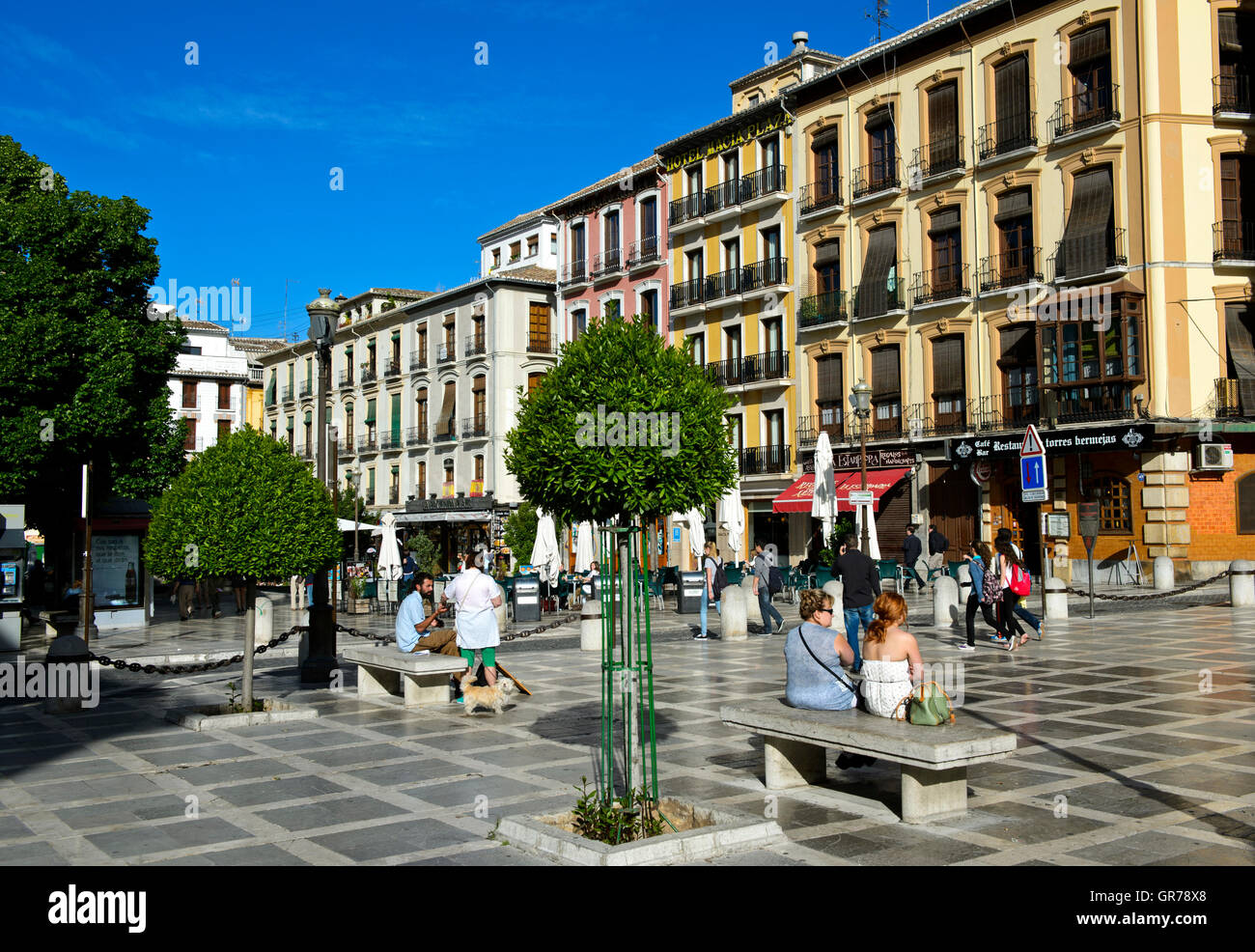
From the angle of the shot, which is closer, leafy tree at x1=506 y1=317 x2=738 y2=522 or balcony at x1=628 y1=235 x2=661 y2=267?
leafy tree at x1=506 y1=317 x2=738 y2=522

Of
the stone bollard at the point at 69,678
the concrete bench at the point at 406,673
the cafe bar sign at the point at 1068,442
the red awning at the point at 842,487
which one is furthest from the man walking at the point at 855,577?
the red awning at the point at 842,487

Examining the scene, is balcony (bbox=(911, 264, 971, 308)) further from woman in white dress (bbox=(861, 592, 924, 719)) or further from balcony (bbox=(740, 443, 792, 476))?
woman in white dress (bbox=(861, 592, 924, 719))

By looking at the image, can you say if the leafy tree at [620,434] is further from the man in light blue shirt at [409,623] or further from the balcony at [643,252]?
the balcony at [643,252]

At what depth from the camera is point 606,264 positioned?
45.2 metres

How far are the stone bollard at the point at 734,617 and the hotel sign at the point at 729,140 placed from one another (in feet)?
77.7

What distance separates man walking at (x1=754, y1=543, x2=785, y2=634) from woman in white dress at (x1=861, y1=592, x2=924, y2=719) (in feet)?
36.1

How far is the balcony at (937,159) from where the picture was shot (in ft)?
101

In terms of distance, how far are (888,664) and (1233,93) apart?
84.7 feet

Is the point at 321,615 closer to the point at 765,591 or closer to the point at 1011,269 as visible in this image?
the point at 765,591

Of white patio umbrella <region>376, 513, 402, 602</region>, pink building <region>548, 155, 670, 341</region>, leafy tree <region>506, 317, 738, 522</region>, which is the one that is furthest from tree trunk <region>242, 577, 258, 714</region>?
pink building <region>548, 155, 670, 341</region>

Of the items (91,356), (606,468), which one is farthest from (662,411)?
(91,356)

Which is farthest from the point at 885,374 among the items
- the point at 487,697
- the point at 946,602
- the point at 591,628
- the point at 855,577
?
the point at 487,697

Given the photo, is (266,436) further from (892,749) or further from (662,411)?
(892,749)

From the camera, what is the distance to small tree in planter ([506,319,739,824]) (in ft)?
20.9
